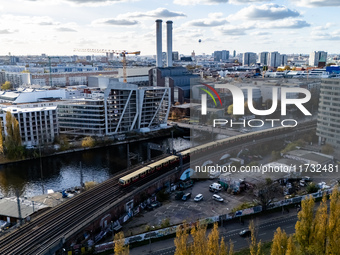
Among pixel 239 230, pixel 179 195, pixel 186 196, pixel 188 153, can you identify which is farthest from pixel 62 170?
pixel 239 230

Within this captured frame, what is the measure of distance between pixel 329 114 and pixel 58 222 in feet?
42.3

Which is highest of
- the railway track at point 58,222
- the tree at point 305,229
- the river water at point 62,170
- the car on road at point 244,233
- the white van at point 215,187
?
the tree at point 305,229

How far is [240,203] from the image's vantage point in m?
10.1

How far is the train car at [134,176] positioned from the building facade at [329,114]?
9.05 metres

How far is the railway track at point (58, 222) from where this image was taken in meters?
7.10

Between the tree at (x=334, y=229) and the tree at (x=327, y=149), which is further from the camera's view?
the tree at (x=327, y=149)

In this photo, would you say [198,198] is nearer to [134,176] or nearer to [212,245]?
[134,176]

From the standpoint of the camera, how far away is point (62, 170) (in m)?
14.5

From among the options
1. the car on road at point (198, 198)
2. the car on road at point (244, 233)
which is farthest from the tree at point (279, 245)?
the car on road at point (198, 198)

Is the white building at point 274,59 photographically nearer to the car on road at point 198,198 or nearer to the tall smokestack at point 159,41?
the tall smokestack at point 159,41

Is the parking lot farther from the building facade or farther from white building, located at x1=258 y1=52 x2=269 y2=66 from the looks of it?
white building, located at x1=258 y1=52 x2=269 y2=66

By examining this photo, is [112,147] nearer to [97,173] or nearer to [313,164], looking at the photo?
[97,173]

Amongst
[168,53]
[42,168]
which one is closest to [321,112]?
[42,168]

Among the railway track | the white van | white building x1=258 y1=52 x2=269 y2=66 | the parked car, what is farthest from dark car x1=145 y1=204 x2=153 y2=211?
white building x1=258 y1=52 x2=269 y2=66
